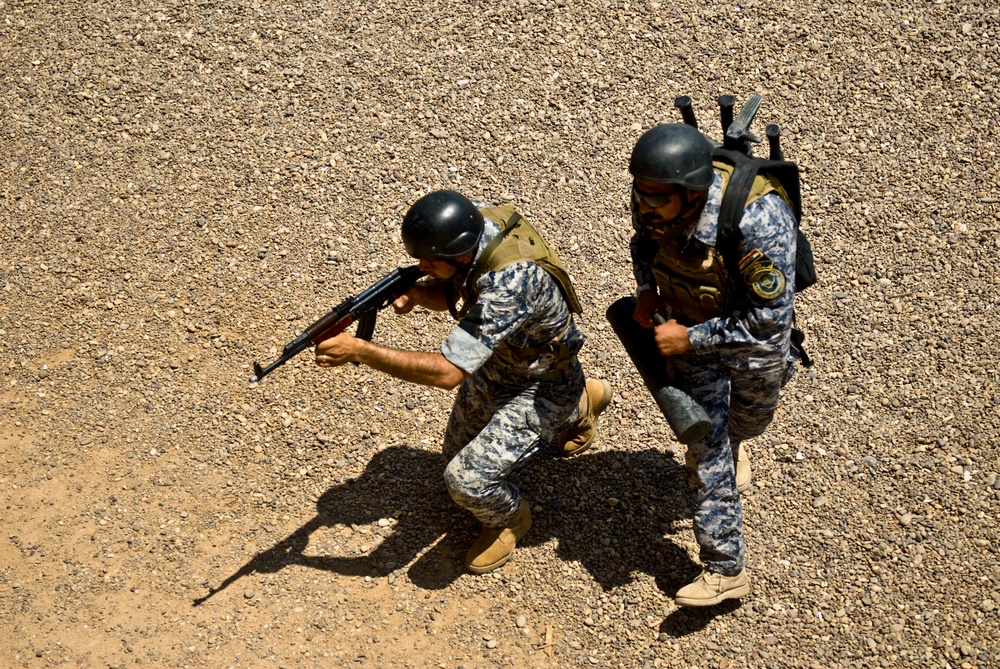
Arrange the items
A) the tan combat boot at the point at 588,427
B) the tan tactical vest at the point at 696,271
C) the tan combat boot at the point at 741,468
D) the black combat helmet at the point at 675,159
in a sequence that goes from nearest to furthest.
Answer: the black combat helmet at the point at 675,159, the tan tactical vest at the point at 696,271, the tan combat boot at the point at 741,468, the tan combat boot at the point at 588,427

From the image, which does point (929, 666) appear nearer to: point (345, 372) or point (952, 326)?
point (952, 326)

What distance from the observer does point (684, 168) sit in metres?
4.29

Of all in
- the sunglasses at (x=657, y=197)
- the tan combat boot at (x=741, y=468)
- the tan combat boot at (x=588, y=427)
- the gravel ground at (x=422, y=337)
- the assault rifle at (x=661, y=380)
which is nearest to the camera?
the sunglasses at (x=657, y=197)

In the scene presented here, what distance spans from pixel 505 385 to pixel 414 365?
735 millimetres

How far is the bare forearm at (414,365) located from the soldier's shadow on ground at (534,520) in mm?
1398

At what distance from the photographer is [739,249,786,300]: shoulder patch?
4.34 meters

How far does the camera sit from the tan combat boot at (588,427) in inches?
230

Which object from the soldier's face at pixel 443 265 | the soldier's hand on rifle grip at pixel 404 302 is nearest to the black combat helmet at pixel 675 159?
the soldier's face at pixel 443 265

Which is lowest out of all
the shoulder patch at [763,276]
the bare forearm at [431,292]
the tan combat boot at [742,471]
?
the tan combat boot at [742,471]

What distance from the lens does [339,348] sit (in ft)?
15.3

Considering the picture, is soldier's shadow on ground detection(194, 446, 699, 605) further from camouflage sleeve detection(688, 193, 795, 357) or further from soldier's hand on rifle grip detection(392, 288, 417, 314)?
camouflage sleeve detection(688, 193, 795, 357)

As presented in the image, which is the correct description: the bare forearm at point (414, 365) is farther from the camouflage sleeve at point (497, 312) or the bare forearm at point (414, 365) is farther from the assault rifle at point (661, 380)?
the assault rifle at point (661, 380)

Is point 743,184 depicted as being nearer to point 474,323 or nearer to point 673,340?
point 673,340

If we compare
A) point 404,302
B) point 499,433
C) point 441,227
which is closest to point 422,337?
point 404,302
